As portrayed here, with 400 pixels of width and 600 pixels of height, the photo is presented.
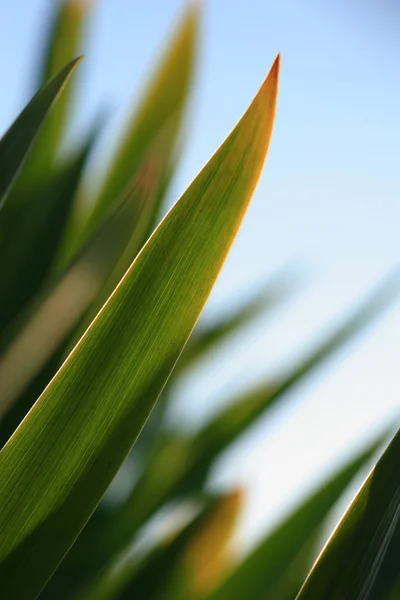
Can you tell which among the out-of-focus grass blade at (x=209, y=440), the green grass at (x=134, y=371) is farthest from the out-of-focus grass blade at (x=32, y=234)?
the out-of-focus grass blade at (x=209, y=440)

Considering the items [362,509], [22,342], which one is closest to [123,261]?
[22,342]

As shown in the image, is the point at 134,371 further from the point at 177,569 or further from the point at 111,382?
the point at 177,569

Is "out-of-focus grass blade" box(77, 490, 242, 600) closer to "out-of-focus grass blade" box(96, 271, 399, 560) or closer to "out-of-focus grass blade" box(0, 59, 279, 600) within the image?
"out-of-focus grass blade" box(96, 271, 399, 560)

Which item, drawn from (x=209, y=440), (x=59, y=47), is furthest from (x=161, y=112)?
(x=209, y=440)

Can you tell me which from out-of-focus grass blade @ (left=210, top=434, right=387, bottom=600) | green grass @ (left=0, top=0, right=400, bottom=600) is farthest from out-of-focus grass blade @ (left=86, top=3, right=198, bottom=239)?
out-of-focus grass blade @ (left=210, top=434, right=387, bottom=600)

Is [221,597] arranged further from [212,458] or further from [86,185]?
[86,185]
